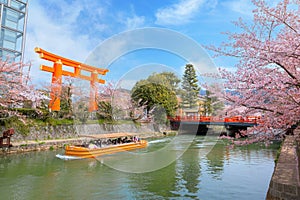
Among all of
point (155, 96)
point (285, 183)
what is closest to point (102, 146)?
point (285, 183)

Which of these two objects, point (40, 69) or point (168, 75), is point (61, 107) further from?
point (168, 75)

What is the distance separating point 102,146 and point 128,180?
6.27 metres

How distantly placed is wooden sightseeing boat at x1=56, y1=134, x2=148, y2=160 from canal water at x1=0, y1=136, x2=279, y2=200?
2.41 ft

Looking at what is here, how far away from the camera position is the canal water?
6.63 m

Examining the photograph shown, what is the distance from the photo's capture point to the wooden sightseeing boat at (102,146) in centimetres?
1228

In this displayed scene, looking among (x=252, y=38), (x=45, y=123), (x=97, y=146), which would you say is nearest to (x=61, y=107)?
(x=45, y=123)

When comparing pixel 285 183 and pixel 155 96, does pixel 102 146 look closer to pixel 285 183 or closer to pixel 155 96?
pixel 285 183

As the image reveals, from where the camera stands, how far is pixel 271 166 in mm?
10688

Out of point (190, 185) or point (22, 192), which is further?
point (190, 185)

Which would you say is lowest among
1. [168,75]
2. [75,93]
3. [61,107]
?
[61,107]

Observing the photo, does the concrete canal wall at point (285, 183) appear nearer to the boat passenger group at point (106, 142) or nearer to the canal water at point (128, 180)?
the canal water at point (128, 180)

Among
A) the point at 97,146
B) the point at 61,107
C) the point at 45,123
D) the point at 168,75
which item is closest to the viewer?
the point at 97,146

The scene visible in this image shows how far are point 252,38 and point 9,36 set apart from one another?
83.7 ft

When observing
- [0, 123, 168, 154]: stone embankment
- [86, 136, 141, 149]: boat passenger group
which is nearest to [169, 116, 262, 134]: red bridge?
[0, 123, 168, 154]: stone embankment
